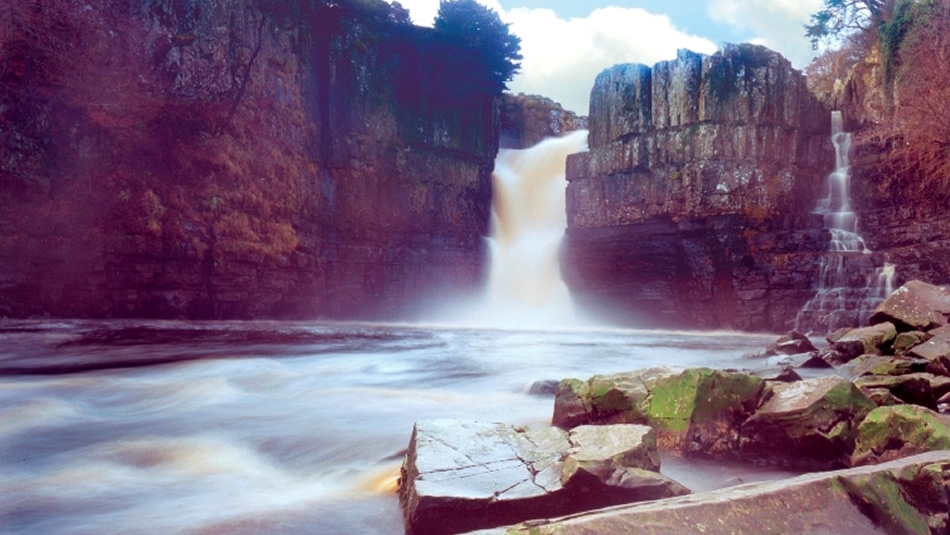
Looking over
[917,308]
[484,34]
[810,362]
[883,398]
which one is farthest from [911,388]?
[484,34]

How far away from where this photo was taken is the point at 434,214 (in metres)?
23.5

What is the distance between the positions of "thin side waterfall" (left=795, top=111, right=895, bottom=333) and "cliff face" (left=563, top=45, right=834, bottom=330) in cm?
42

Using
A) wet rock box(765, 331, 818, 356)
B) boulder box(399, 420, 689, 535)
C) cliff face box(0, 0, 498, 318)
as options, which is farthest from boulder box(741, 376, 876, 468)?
cliff face box(0, 0, 498, 318)

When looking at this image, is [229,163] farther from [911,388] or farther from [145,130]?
[911,388]

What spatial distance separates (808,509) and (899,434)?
172 centimetres

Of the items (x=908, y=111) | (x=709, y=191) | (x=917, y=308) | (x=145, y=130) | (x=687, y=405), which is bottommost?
(x=687, y=405)

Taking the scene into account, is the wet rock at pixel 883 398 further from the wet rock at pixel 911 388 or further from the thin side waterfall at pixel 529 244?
the thin side waterfall at pixel 529 244

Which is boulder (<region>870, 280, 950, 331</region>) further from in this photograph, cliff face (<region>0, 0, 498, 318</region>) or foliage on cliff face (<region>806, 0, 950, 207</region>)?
cliff face (<region>0, 0, 498, 318</region>)

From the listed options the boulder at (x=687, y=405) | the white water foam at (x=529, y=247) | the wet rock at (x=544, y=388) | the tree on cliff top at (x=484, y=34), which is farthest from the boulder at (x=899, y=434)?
the tree on cliff top at (x=484, y=34)

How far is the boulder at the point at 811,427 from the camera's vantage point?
3.63 metres

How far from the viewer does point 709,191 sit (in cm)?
1980

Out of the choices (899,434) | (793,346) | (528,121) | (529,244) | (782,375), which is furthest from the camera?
(528,121)

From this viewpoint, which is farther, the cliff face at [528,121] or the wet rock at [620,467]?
the cliff face at [528,121]

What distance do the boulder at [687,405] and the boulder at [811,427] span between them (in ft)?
0.40
